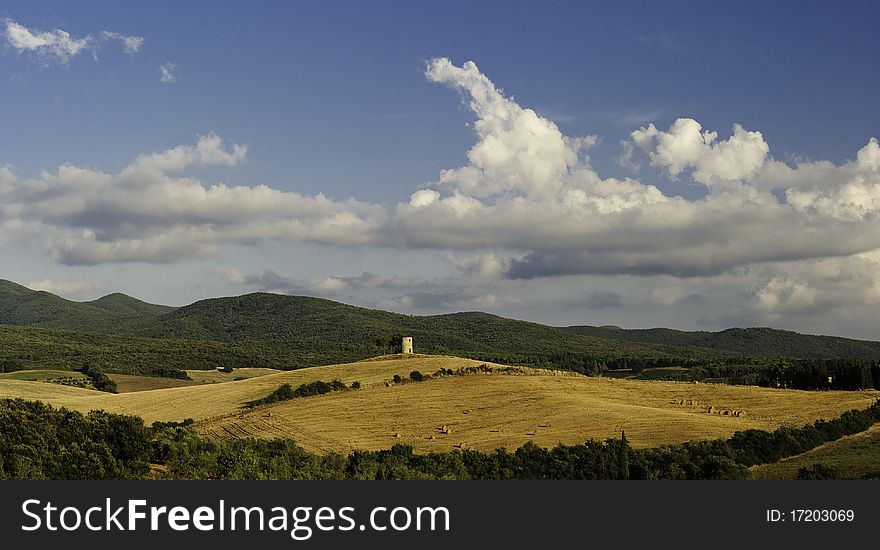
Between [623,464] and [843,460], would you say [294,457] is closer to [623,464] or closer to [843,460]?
[623,464]

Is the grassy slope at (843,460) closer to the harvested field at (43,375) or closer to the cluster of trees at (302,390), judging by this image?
the cluster of trees at (302,390)

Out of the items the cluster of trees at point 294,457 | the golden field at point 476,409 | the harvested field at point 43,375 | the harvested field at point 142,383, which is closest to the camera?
the cluster of trees at point 294,457

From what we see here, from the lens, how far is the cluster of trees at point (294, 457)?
146 feet

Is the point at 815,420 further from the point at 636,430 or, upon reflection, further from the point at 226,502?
the point at 226,502

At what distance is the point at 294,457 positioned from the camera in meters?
54.4

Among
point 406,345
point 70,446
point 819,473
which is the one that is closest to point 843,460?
point 819,473

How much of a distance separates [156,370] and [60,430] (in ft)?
493

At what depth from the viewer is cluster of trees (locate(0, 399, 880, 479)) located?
4462cm

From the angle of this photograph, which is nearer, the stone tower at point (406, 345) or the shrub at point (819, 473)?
the shrub at point (819, 473)

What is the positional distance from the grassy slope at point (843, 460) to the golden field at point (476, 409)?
690 centimetres

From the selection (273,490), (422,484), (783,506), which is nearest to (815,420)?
(783,506)

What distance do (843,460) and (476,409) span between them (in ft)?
114

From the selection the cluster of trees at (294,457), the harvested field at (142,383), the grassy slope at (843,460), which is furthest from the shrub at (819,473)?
the harvested field at (142,383)

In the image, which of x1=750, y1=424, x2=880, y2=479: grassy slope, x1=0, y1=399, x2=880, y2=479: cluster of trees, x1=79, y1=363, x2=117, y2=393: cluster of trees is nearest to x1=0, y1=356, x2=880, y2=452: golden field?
x1=0, y1=399, x2=880, y2=479: cluster of trees
